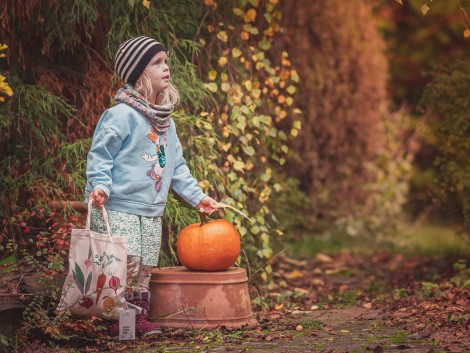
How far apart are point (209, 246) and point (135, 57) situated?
1.15m

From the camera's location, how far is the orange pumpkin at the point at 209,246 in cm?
454

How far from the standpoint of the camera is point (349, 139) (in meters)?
10.4

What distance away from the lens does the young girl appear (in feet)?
14.4

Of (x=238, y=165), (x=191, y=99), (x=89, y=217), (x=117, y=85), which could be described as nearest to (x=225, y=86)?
(x=191, y=99)

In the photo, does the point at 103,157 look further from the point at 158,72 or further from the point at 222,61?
the point at 222,61

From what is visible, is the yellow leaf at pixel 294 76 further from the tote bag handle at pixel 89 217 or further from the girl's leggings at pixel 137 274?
the tote bag handle at pixel 89 217

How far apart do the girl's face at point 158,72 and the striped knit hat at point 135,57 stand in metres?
0.03

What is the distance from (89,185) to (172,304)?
832 millimetres

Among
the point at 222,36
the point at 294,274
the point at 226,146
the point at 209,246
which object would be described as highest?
the point at 222,36

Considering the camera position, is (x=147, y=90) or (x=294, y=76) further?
(x=294, y=76)

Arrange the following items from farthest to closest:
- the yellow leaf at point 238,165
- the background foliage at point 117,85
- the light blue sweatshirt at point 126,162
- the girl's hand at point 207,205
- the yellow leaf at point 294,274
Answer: the yellow leaf at point 294,274 < the yellow leaf at point 238,165 < the background foliage at point 117,85 < the girl's hand at point 207,205 < the light blue sweatshirt at point 126,162

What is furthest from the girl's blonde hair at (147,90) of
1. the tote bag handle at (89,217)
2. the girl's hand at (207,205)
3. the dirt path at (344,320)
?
the dirt path at (344,320)

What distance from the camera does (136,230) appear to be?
14.6ft

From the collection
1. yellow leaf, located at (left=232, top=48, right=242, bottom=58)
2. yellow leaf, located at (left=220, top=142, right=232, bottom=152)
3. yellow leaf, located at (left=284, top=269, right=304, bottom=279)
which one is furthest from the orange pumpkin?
yellow leaf, located at (left=284, top=269, right=304, bottom=279)
